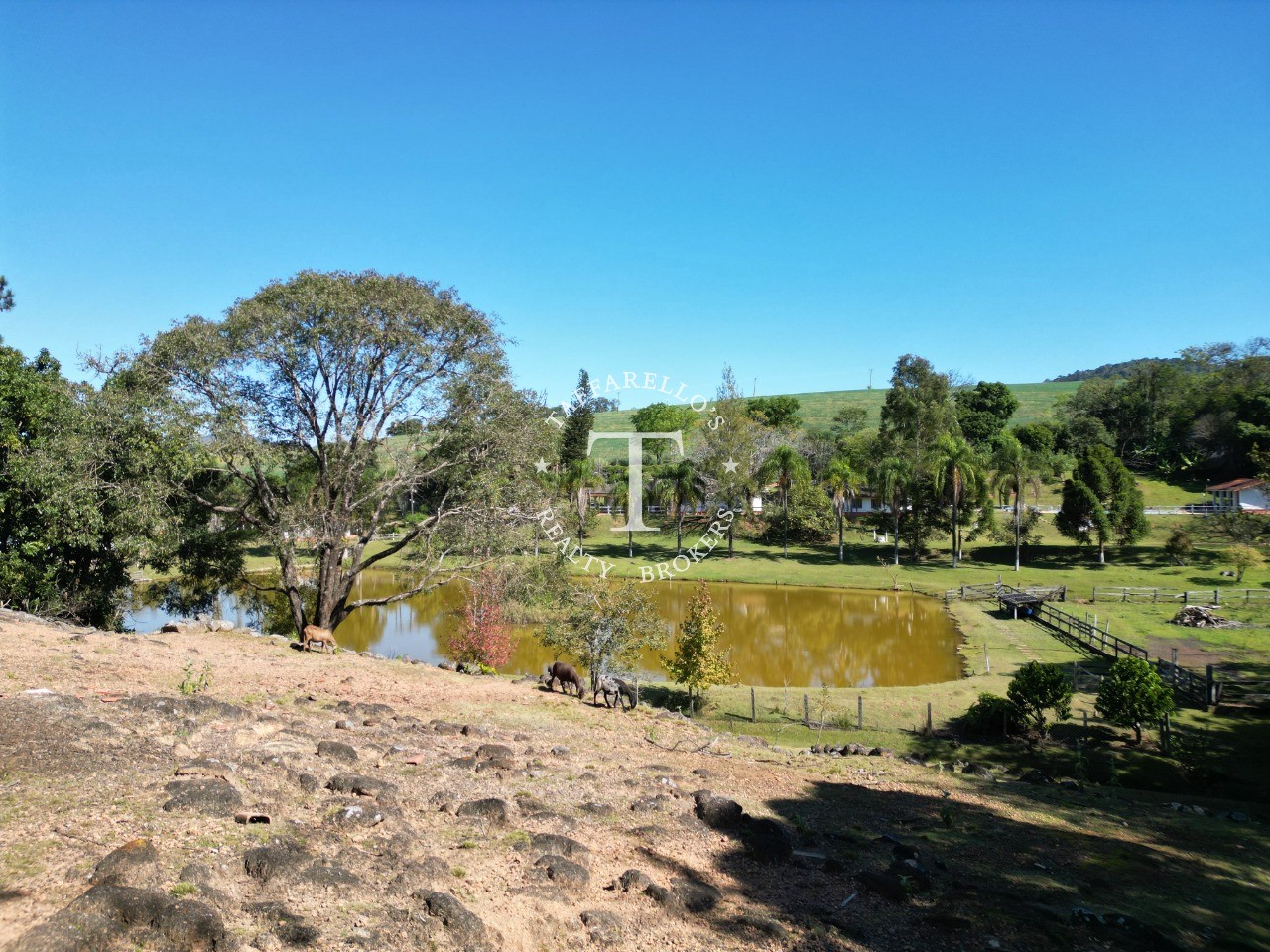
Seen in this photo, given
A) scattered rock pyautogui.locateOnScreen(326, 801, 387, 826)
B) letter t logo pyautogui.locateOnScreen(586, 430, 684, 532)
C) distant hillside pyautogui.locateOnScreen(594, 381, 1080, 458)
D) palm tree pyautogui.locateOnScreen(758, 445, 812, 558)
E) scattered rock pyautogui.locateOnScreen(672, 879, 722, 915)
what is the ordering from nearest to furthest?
scattered rock pyautogui.locateOnScreen(672, 879, 722, 915) → scattered rock pyautogui.locateOnScreen(326, 801, 387, 826) → letter t logo pyautogui.locateOnScreen(586, 430, 684, 532) → palm tree pyautogui.locateOnScreen(758, 445, 812, 558) → distant hillside pyautogui.locateOnScreen(594, 381, 1080, 458)

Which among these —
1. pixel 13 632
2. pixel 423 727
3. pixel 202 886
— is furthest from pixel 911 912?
pixel 13 632

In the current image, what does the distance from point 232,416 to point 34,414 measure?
5.36 meters

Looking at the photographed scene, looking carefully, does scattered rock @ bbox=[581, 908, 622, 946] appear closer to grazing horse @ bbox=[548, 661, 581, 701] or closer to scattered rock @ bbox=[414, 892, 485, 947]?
scattered rock @ bbox=[414, 892, 485, 947]

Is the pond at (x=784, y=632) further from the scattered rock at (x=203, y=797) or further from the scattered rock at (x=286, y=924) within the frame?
the scattered rock at (x=286, y=924)

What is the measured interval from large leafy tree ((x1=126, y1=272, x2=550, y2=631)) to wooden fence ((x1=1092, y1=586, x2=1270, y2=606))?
1239 inches

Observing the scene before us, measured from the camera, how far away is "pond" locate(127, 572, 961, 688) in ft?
84.3

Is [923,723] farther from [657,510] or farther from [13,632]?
[657,510]

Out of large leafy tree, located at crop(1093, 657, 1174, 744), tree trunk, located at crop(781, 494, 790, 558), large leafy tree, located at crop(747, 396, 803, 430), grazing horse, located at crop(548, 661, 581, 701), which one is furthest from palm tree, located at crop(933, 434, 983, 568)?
large leafy tree, located at crop(747, 396, 803, 430)

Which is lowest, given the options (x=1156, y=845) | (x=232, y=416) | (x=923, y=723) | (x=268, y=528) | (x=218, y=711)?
(x=923, y=723)

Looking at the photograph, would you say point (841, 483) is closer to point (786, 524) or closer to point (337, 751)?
point (786, 524)

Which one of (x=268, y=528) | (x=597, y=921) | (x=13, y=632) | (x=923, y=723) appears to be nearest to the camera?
(x=597, y=921)

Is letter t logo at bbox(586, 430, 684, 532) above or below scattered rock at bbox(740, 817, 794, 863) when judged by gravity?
above

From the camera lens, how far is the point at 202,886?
5277 mm

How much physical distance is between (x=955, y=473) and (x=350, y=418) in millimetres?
37565
